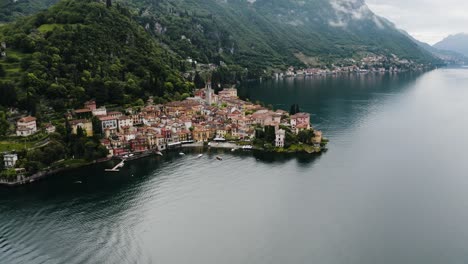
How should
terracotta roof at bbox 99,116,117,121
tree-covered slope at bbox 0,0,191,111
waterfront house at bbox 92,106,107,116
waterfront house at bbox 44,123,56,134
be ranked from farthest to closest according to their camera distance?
tree-covered slope at bbox 0,0,191,111, waterfront house at bbox 92,106,107,116, terracotta roof at bbox 99,116,117,121, waterfront house at bbox 44,123,56,134

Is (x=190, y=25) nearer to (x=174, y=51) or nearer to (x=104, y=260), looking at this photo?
(x=174, y=51)

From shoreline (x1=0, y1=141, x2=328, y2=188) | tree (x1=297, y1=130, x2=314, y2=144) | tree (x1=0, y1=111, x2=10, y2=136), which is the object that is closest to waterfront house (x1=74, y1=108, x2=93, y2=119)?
tree (x1=0, y1=111, x2=10, y2=136)

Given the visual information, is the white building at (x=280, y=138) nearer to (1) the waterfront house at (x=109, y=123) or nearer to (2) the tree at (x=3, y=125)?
(1) the waterfront house at (x=109, y=123)

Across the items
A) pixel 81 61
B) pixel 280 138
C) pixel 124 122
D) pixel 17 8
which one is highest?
pixel 17 8

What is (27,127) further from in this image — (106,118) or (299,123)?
(299,123)

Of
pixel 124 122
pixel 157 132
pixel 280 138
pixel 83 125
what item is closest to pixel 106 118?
pixel 124 122

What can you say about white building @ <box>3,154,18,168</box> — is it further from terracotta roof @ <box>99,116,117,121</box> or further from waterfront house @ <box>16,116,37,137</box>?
terracotta roof @ <box>99,116,117,121</box>

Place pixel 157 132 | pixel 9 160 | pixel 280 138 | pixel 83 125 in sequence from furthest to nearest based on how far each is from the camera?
pixel 157 132
pixel 280 138
pixel 83 125
pixel 9 160
